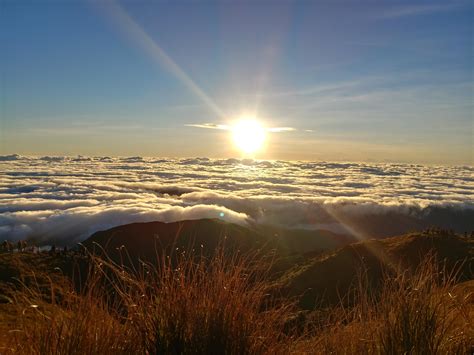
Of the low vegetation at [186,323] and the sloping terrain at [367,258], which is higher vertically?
the low vegetation at [186,323]

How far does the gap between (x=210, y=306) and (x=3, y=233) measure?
19800 centimetres

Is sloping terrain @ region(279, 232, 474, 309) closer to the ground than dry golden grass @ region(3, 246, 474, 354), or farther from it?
closer to the ground

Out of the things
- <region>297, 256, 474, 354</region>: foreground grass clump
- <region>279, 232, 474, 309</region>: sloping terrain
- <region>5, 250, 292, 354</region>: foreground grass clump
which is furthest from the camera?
<region>279, 232, 474, 309</region>: sloping terrain

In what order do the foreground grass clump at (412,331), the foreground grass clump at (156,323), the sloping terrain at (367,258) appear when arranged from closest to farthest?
the foreground grass clump at (156,323), the foreground grass clump at (412,331), the sloping terrain at (367,258)

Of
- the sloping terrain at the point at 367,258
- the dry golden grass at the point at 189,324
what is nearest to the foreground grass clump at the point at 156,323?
the dry golden grass at the point at 189,324

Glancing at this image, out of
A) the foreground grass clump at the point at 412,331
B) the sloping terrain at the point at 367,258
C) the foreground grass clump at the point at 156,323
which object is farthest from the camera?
the sloping terrain at the point at 367,258

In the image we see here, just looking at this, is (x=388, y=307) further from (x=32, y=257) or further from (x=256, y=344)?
(x=32, y=257)

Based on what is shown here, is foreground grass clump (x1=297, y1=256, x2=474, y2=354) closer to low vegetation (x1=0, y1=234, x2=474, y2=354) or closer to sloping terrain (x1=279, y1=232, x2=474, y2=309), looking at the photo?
low vegetation (x1=0, y1=234, x2=474, y2=354)

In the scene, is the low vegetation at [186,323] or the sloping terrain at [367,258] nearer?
the low vegetation at [186,323]

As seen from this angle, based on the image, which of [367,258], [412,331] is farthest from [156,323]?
[367,258]

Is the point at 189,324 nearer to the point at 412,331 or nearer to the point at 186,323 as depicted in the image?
the point at 186,323

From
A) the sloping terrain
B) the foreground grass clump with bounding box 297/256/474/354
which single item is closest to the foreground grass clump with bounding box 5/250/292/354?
the foreground grass clump with bounding box 297/256/474/354

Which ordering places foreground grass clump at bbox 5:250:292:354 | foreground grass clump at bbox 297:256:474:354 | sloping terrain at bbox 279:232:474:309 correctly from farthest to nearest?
sloping terrain at bbox 279:232:474:309 < foreground grass clump at bbox 297:256:474:354 < foreground grass clump at bbox 5:250:292:354

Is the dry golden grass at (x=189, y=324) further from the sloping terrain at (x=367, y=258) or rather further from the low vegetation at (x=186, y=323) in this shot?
the sloping terrain at (x=367, y=258)
